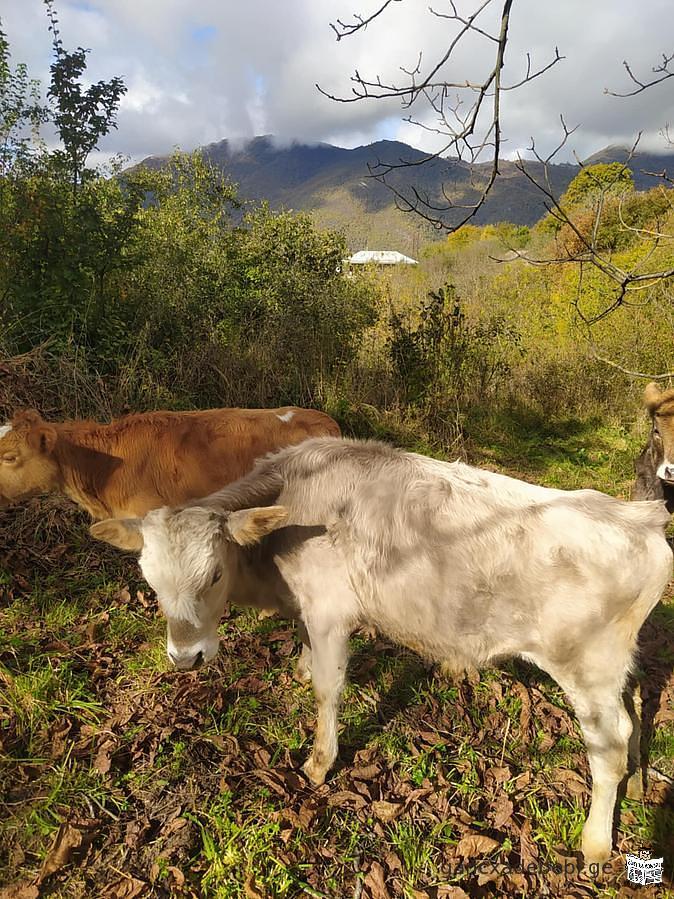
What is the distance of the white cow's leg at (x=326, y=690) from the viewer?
3047mm

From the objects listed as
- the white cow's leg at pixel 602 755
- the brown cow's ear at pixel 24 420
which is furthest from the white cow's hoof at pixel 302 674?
the brown cow's ear at pixel 24 420

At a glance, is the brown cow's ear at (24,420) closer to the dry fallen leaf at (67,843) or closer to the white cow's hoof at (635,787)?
the dry fallen leaf at (67,843)

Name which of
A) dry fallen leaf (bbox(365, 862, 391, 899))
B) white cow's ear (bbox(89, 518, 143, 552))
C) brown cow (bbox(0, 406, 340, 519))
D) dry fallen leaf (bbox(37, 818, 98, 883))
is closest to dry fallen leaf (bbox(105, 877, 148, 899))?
dry fallen leaf (bbox(37, 818, 98, 883))

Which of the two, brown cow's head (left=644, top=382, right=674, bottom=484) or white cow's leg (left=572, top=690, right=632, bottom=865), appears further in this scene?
brown cow's head (left=644, top=382, right=674, bottom=484)

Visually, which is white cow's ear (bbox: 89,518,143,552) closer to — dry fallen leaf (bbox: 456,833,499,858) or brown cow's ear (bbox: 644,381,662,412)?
dry fallen leaf (bbox: 456,833,499,858)

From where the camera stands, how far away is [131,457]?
15.8 feet

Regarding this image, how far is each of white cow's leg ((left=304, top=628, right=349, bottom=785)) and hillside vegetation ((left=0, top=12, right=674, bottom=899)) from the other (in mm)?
149

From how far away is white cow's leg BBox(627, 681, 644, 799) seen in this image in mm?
3113

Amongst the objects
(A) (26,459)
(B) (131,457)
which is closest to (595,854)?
(B) (131,457)

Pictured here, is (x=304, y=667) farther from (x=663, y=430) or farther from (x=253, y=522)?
(x=663, y=430)

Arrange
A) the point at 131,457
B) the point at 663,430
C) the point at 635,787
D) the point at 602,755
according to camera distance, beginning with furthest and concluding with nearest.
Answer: the point at 663,430 → the point at 131,457 → the point at 635,787 → the point at 602,755

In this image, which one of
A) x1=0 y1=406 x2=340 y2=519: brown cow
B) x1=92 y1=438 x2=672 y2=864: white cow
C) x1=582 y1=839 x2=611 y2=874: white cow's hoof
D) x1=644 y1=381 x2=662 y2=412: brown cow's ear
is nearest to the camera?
x1=92 y1=438 x2=672 y2=864: white cow

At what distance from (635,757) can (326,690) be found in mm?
2096

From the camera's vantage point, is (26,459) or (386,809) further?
(26,459)
